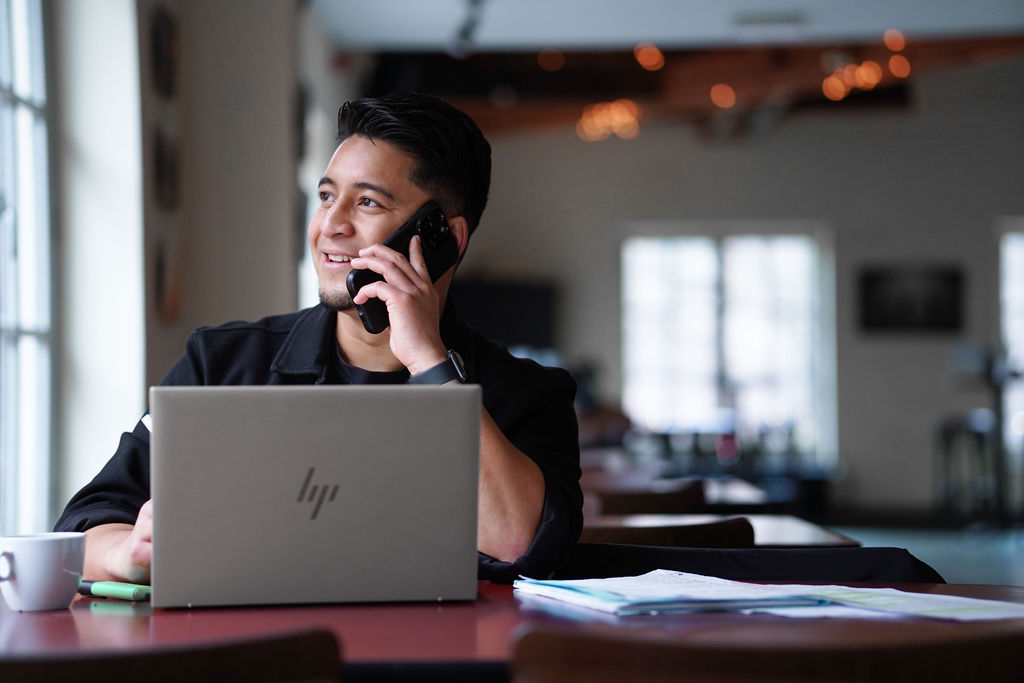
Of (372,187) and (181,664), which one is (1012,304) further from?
(181,664)

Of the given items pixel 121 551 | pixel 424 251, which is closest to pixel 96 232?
pixel 424 251

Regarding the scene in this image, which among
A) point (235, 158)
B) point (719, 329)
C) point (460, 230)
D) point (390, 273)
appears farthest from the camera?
point (719, 329)

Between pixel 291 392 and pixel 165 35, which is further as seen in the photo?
pixel 165 35

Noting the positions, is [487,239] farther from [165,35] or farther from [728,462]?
[165,35]

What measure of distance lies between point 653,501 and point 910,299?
9.58m

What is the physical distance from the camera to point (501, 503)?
5.82 ft

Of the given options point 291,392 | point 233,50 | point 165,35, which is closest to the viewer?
point 291,392

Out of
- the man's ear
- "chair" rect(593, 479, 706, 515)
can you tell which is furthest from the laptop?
"chair" rect(593, 479, 706, 515)

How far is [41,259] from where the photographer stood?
148 inches

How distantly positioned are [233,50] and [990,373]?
7791 mm

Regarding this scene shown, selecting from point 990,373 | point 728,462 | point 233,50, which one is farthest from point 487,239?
point 233,50

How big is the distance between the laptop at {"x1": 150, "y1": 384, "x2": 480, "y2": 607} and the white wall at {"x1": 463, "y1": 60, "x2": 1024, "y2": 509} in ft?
35.8

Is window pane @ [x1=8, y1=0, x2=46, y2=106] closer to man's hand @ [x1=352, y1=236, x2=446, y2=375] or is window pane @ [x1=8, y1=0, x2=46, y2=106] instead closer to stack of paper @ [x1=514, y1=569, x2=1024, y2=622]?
man's hand @ [x1=352, y1=236, x2=446, y2=375]

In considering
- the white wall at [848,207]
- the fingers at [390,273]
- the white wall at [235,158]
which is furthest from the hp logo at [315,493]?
the white wall at [848,207]
